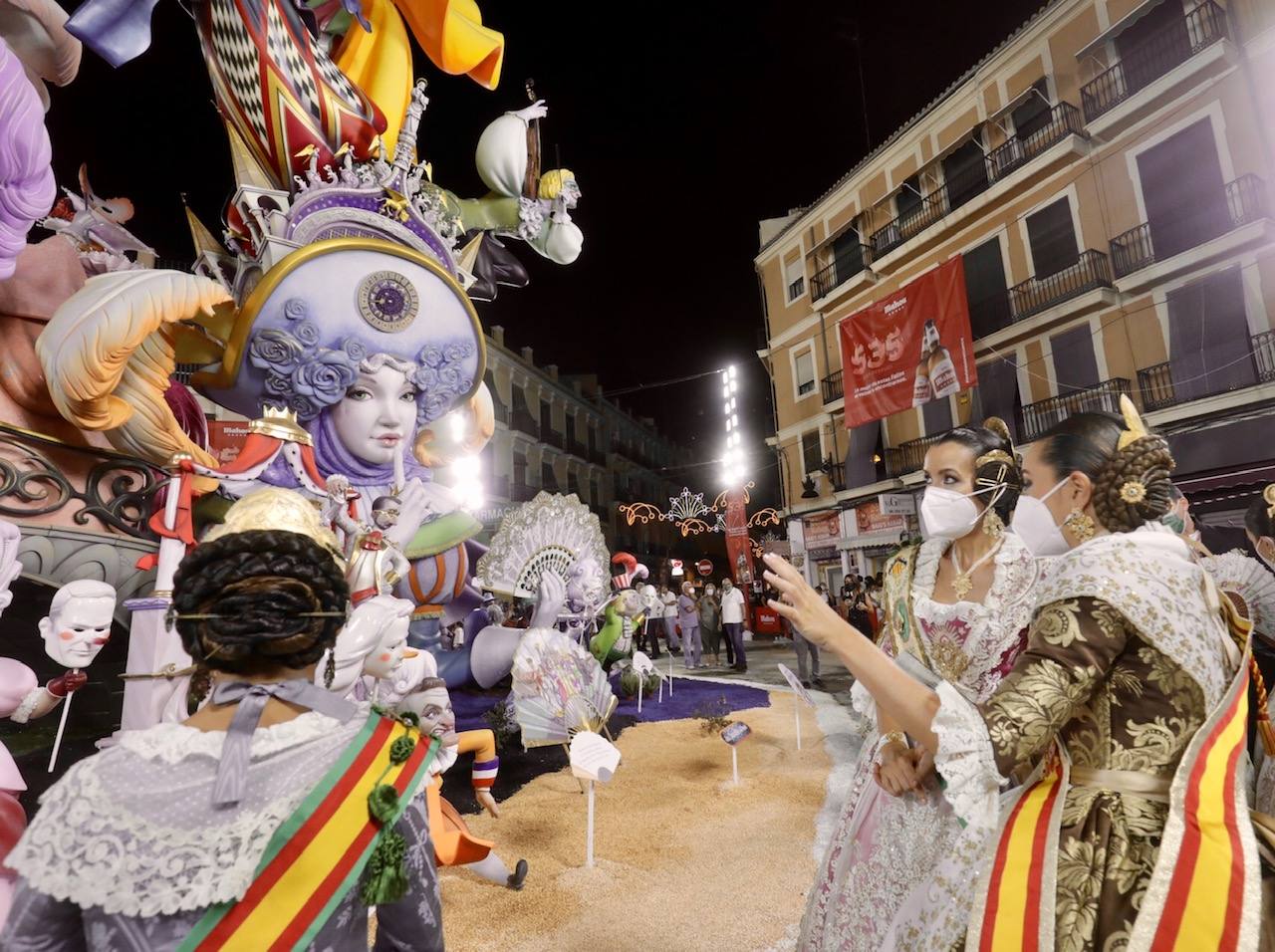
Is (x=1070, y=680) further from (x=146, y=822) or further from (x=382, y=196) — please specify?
(x=382, y=196)

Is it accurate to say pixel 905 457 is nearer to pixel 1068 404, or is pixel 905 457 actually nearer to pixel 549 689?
pixel 1068 404

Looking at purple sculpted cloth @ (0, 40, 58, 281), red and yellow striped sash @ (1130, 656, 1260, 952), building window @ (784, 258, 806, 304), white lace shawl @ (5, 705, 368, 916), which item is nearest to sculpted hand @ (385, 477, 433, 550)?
purple sculpted cloth @ (0, 40, 58, 281)

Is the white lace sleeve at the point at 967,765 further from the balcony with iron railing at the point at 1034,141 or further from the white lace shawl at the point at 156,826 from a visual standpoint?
the balcony with iron railing at the point at 1034,141

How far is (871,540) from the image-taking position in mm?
17266

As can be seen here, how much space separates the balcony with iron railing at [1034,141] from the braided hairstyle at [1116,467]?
14.1 m

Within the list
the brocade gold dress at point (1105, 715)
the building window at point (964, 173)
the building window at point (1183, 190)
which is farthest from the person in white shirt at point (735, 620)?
the brocade gold dress at point (1105, 715)

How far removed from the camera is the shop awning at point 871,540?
54.1 ft

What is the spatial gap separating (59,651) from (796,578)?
9.38 feet

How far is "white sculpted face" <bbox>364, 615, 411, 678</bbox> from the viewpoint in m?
2.55

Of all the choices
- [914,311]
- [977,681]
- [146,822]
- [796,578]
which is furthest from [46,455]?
[914,311]

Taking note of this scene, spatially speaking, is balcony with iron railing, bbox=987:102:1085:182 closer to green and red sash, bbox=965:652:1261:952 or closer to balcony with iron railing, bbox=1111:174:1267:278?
balcony with iron railing, bbox=1111:174:1267:278

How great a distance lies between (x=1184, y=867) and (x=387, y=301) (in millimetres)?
4793

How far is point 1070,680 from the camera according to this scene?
1.34 m

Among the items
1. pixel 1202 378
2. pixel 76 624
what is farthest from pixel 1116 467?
pixel 1202 378
